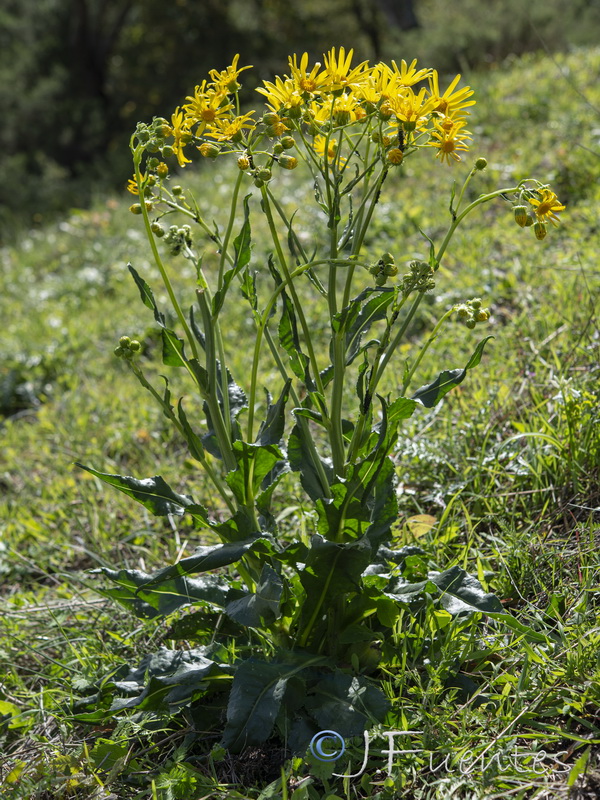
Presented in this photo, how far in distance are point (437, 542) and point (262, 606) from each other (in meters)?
0.62

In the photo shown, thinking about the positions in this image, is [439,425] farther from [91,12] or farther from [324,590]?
[91,12]

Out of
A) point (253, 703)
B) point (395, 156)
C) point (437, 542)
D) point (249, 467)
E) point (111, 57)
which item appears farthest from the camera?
point (111, 57)

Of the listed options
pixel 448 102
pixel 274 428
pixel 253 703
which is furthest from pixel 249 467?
pixel 448 102

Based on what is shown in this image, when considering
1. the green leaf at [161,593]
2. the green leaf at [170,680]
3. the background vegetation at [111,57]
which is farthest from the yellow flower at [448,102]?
the background vegetation at [111,57]

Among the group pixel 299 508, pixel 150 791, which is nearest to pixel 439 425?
pixel 299 508

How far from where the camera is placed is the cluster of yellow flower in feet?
4.52

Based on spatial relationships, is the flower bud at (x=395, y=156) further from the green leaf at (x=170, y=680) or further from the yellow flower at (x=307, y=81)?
the green leaf at (x=170, y=680)

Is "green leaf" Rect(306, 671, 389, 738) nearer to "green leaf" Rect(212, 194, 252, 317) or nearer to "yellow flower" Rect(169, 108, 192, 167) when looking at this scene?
"green leaf" Rect(212, 194, 252, 317)

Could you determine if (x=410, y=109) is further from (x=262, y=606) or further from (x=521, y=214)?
(x=262, y=606)

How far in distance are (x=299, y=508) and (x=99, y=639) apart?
674 mm

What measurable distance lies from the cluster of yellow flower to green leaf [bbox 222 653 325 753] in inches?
41.5

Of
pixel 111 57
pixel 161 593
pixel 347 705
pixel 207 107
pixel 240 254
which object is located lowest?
pixel 347 705

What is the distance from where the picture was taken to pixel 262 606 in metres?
1.53

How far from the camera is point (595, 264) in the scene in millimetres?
2904
